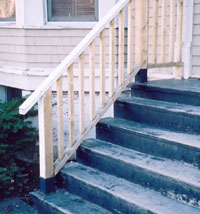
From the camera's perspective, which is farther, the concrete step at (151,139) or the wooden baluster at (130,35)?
the wooden baluster at (130,35)

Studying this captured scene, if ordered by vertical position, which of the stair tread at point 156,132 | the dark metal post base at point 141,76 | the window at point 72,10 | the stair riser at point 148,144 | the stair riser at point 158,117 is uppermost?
the window at point 72,10

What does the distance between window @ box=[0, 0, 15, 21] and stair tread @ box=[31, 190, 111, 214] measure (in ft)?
11.5

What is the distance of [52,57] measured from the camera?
217 inches

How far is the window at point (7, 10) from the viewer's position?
596 centimetres

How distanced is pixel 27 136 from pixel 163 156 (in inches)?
94.0

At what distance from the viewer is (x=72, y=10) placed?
5.46 meters

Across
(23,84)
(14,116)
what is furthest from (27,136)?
(23,84)

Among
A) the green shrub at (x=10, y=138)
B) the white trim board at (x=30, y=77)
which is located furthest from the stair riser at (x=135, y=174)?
the white trim board at (x=30, y=77)

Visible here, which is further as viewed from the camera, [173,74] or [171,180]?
[173,74]

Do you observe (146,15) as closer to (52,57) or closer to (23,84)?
(52,57)

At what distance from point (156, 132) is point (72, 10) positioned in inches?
110

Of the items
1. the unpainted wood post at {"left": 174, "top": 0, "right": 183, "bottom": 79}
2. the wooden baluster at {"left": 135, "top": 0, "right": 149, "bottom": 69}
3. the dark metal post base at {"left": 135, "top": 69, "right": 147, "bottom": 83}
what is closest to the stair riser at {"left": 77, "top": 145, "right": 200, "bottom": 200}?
the dark metal post base at {"left": 135, "top": 69, "right": 147, "bottom": 83}

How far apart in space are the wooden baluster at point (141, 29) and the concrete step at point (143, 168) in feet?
3.26

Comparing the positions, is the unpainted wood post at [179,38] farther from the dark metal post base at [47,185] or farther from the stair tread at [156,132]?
the dark metal post base at [47,185]
